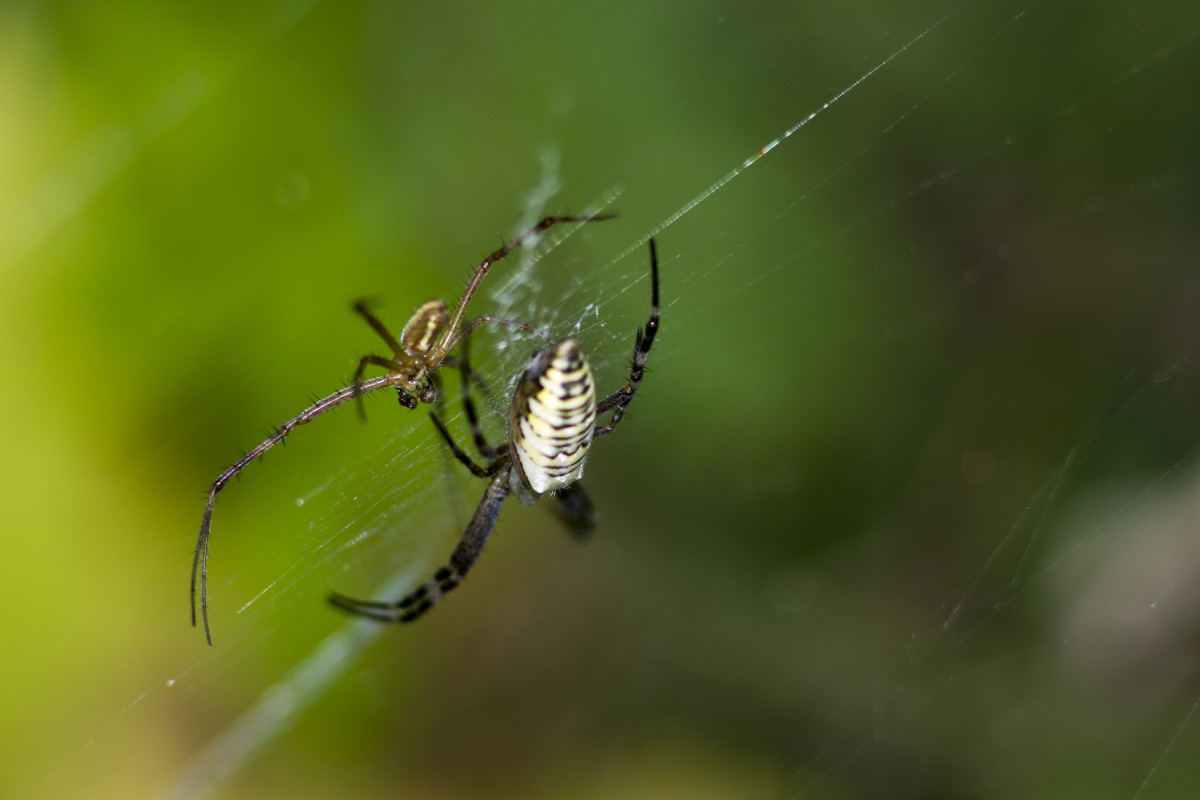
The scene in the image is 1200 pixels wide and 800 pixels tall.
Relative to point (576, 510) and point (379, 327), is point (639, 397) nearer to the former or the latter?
point (576, 510)

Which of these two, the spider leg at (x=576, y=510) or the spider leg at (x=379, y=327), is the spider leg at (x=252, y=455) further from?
the spider leg at (x=576, y=510)

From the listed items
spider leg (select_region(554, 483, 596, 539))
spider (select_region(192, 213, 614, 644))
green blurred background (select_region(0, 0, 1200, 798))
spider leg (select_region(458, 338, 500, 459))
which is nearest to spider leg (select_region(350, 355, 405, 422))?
spider (select_region(192, 213, 614, 644))

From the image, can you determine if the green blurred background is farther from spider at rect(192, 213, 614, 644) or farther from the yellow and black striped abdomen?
the yellow and black striped abdomen

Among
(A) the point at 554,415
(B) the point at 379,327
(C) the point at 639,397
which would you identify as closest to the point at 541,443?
(A) the point at 554,415

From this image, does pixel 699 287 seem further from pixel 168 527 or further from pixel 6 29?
pixel 6 29

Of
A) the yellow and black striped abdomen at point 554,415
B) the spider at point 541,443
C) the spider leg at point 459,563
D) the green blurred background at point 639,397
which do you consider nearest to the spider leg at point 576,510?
the spider at point 541,443

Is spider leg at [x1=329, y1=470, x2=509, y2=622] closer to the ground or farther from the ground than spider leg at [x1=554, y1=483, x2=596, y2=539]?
farther from the ground
